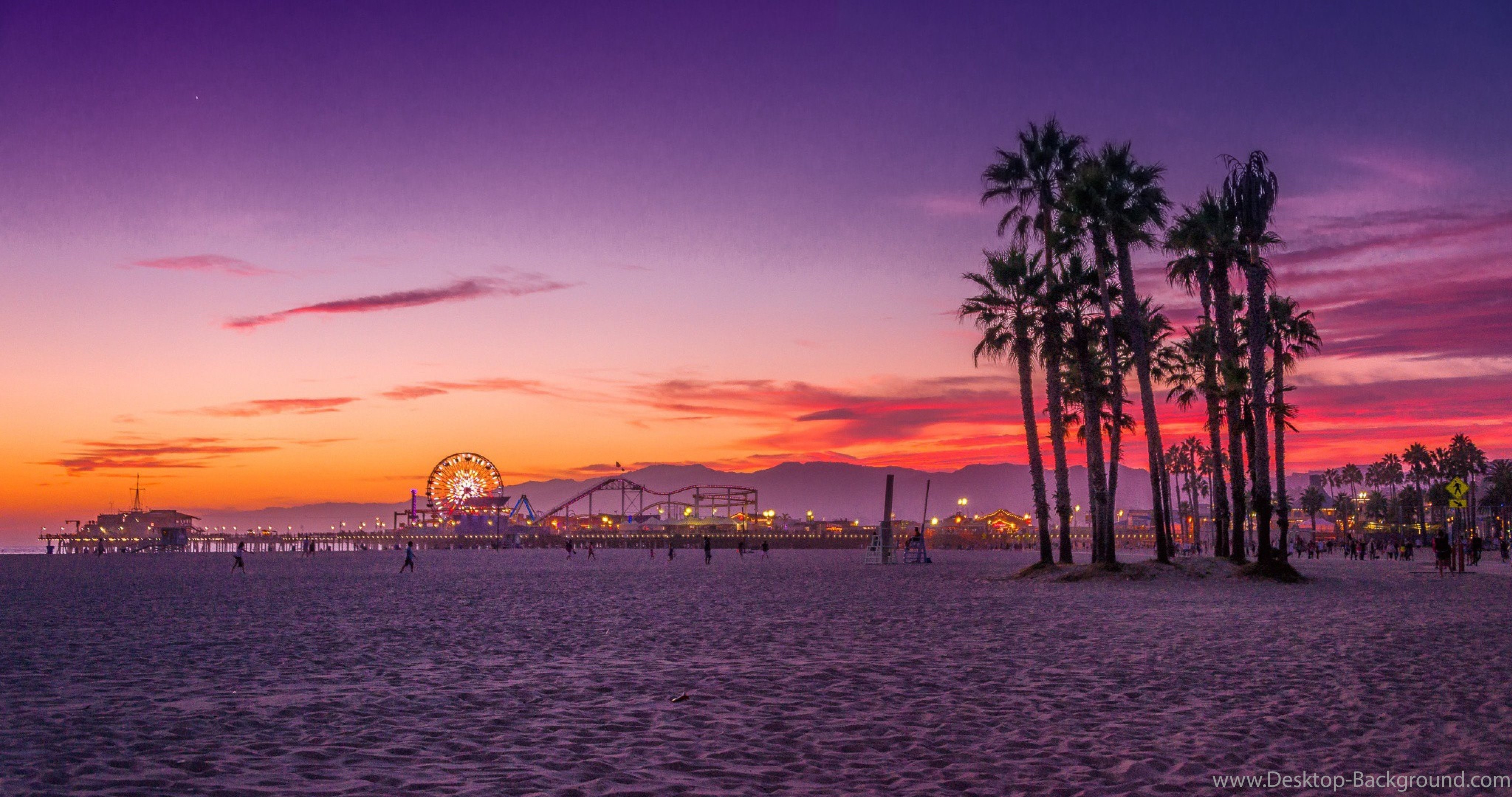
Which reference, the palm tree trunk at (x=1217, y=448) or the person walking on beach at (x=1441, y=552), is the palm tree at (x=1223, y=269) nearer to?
the palm tree trunk at (x=1217, y=448)

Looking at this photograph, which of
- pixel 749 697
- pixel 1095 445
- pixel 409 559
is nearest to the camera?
pixel 749 697

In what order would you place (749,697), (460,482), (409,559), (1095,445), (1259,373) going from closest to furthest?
(749,697)
(1259,373)
(1095,445)
(409,559)
(460,482)

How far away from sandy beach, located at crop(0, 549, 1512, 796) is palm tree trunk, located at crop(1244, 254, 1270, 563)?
9.90 metres

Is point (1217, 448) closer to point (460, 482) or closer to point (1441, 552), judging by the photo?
point (1441, 552)

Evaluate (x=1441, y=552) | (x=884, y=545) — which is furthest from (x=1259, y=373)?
(x=884, y=545)

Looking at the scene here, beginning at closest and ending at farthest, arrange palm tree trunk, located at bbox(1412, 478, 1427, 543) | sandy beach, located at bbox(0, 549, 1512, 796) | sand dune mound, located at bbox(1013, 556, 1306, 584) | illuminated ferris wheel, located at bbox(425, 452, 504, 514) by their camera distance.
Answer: sandy beach, located at bbox(0, 549, 1512, 796) < sand dune mound, located at bbox(1013, 556, 1306, 584) < palm tree trunk, located at bbox(1412, 478, 1427, 543) < illuminated ferris wheel, located at bbox(425, 452, 504, 514)

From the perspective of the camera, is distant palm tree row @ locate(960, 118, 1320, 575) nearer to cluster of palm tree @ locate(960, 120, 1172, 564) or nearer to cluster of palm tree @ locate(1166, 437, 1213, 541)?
cluster of palm tree @ locate(960, 120, 1172, 564)

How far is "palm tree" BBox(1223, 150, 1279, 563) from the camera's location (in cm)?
3478

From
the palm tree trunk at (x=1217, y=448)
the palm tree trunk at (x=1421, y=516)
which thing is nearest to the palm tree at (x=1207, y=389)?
the palm tree trunk at (x=1217, y=448)

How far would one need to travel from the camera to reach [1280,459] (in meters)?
41.6

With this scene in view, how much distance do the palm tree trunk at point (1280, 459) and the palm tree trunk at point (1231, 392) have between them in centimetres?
119

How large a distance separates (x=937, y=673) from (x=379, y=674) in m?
6.55

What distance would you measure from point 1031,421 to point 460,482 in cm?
14696

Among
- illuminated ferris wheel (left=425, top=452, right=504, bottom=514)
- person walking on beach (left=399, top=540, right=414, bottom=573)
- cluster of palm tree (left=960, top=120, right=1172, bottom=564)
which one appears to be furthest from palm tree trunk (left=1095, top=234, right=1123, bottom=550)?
illuminated ferris wheel (left=425, top=452, right=504, bottom=514)
